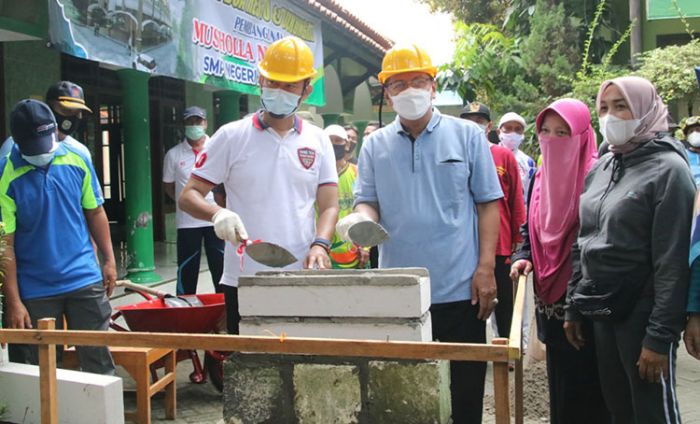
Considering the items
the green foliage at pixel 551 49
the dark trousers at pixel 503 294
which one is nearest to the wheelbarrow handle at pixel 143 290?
the dark trousers at pixel 503 294

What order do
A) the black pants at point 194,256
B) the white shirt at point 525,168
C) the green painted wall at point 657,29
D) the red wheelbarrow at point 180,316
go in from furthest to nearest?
the green painted wall at point 657,29, the white shirt at point 525,168, the black pants at point 194,256, the red wheelbarrow at point 180,316

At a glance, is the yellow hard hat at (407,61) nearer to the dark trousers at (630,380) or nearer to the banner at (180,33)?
the dark trousers at (630,380)

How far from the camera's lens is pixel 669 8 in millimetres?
12344

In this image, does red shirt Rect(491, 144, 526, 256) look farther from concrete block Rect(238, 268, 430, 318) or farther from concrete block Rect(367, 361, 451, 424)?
concrete block Rect(367, 361, 451, 424)

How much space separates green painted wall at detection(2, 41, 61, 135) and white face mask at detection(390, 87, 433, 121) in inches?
226

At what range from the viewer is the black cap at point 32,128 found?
3703 mm

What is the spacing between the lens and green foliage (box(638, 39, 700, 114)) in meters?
10.3

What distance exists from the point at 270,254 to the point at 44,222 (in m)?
1.46

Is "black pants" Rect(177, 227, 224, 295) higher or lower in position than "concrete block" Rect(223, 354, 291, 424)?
higher

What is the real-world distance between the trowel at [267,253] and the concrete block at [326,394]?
0.55 m

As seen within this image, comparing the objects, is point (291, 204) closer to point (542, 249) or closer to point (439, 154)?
point (439, 154)

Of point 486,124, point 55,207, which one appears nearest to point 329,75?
point 486,124

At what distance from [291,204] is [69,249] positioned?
127cm

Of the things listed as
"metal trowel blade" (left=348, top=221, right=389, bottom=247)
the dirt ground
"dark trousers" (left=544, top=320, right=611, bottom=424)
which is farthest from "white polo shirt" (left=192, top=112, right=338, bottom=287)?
the dirt ground
